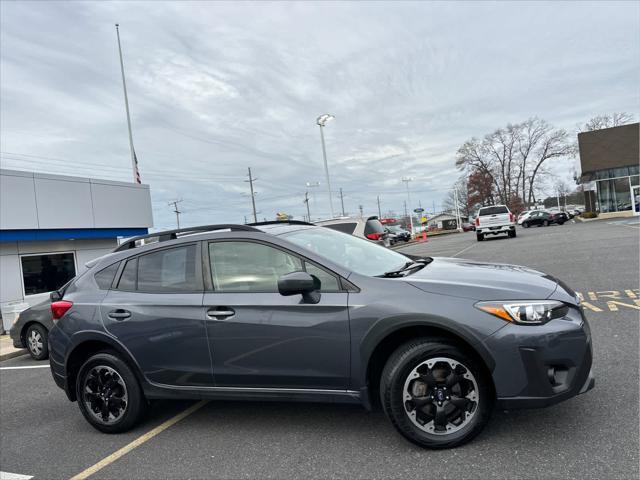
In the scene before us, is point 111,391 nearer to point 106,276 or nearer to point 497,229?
point 106,276

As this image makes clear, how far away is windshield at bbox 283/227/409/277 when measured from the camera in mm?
3768

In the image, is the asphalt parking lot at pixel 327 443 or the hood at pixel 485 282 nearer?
the asphalt parking lot at pixel 327 443

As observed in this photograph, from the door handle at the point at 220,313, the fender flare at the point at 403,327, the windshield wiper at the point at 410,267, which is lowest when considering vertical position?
the fender flare at the point at 403,327

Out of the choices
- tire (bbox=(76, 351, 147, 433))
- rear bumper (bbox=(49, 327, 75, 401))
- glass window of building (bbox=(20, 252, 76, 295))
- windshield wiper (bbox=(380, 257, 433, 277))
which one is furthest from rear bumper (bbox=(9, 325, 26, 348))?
windshield wiper (bbox=(380, 257, 433, 277))

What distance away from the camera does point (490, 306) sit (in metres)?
3.09

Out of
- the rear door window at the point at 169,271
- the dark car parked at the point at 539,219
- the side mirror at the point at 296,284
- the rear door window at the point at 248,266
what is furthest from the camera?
the dark car parked at the point at 539,219

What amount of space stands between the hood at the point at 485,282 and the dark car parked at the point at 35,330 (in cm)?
749

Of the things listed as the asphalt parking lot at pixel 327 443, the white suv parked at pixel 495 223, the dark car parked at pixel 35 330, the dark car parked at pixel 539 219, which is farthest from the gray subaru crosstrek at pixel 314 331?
the dark car parked at pixel 539 219

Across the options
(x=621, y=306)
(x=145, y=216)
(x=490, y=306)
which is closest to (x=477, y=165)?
(x=145, y=216)

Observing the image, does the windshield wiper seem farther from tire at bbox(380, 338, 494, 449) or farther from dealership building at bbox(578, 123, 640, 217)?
dealership building at bbox(578, 123, 640, 217)

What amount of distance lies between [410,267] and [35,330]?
765 cm

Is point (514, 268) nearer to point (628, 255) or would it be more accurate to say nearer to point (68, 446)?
point (68, 446)

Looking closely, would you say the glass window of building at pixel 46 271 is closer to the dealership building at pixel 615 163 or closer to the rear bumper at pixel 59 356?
the rear bumper at pixel 59 356

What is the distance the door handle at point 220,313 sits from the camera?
3.68m
